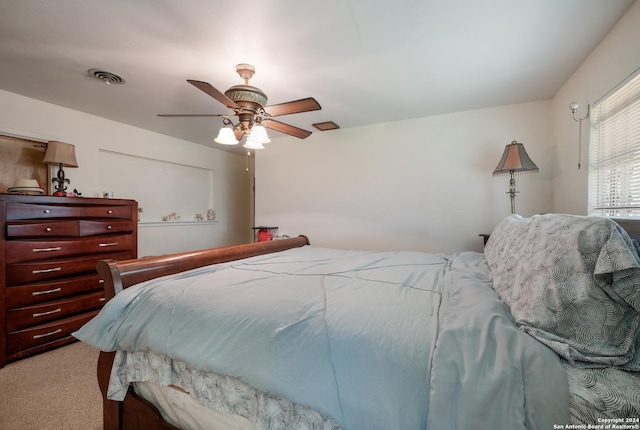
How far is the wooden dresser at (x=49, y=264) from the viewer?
2.06 metres

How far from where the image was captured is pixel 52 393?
172 centimetres

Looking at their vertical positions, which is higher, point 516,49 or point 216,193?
point 516,49

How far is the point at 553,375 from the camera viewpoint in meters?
0.65

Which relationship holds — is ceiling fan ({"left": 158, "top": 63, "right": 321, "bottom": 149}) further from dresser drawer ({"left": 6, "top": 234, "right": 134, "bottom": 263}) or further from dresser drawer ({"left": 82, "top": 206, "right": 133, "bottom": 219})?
dresser drawer ({"left": 6, "top": 234, "right": 134, "bottom": 263})

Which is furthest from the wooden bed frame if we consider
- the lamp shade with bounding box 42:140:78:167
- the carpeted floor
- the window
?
the window

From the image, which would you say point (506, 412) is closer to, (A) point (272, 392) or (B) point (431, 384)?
(B) point (431, 384)

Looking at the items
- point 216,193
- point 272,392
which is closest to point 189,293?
point 272,392

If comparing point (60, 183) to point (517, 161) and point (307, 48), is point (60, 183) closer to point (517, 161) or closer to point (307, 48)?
point (307, 48)

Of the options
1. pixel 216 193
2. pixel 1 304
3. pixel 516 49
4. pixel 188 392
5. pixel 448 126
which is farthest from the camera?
pixel 216 193

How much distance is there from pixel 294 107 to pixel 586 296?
5.97 feet

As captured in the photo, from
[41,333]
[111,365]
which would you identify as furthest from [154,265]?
[41,333]

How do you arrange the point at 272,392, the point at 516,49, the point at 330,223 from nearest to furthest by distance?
the point at 272,392, the point at 516,49, the point at 330,223

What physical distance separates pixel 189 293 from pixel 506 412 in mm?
1236

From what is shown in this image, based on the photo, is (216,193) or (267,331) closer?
(267,331)
